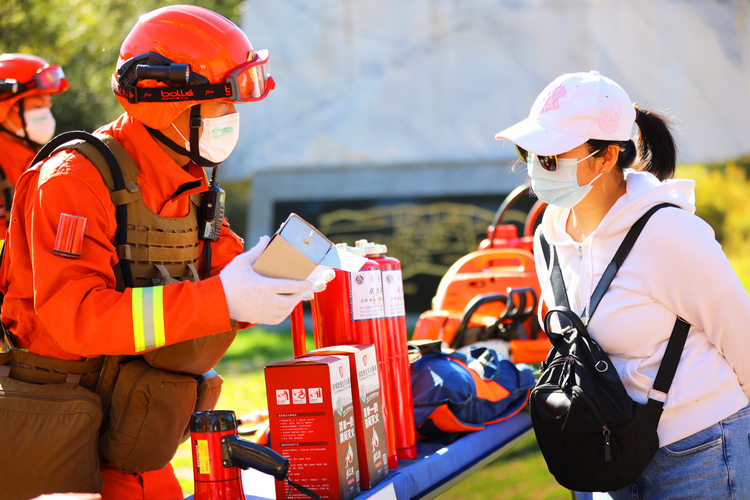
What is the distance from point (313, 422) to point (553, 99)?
1201 millimetres

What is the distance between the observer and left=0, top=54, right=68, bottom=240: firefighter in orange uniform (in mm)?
3930

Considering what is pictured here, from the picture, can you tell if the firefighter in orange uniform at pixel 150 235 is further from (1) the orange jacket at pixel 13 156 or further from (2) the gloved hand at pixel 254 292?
(1) the orange jacket at pixel 13 156

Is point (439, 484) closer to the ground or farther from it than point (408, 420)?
closer to the ground

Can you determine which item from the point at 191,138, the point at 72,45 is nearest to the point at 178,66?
the point at 191,138

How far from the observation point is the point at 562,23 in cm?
1027

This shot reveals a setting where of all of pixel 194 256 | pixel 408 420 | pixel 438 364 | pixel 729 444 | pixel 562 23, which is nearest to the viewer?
pixel 729 444

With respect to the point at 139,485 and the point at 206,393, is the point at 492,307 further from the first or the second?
the point at 139,485

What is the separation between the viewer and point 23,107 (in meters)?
3.97

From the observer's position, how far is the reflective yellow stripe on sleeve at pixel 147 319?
62.2 inches

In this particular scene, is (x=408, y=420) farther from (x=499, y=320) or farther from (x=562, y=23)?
(x=562, y=23)

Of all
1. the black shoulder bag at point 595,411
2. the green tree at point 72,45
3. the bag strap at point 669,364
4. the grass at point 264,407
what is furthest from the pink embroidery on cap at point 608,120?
the green tree at point 72,45

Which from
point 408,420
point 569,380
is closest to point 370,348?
point 408,420

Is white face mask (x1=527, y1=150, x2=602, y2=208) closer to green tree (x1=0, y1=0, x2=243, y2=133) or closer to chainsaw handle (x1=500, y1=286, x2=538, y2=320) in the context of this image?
chainsaw handle (x1=500, y1=286, x2=538, y2=320)

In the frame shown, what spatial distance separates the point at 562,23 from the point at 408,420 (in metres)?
9.33
